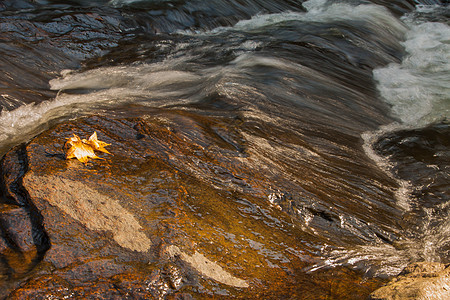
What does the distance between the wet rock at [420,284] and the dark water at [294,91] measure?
195 millimetres

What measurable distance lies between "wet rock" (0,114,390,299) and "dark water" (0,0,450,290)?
20 cm

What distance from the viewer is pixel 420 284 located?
9.00 ft

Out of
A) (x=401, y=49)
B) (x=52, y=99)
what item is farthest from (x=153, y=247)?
(x=401, y=49)

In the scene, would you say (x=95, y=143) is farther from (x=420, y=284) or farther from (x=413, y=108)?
(x=413, y=108)

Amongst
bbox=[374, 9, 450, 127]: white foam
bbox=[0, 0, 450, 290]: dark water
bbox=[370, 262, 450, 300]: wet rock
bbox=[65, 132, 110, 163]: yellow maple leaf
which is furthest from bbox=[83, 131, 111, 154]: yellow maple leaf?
bbox=[374, 9, 450, 127]: white foam

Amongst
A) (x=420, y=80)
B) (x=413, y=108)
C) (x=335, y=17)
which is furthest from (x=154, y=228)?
(x=335, y=17)

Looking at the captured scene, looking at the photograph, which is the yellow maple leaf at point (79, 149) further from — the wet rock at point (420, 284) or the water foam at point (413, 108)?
the wet rock at point (420, 284)

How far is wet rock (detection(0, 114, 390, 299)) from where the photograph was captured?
98.5 inches

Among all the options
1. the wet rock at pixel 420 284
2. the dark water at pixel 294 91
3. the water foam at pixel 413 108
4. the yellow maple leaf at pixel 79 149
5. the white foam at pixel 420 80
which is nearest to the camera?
the wet rock at pixel 420 284

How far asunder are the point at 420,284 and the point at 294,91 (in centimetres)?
413

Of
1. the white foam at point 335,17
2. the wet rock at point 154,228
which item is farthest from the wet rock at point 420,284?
the white foam at point 335,17

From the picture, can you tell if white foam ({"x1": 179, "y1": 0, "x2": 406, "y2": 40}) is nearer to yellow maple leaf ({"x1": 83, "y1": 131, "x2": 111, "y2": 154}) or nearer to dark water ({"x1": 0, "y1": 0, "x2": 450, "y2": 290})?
dark water ({"x1": 0, "y1": 0, "x2": 450, "y2": 290})

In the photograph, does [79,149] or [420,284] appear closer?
[420,284]

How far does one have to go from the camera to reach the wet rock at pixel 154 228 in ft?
8.21
